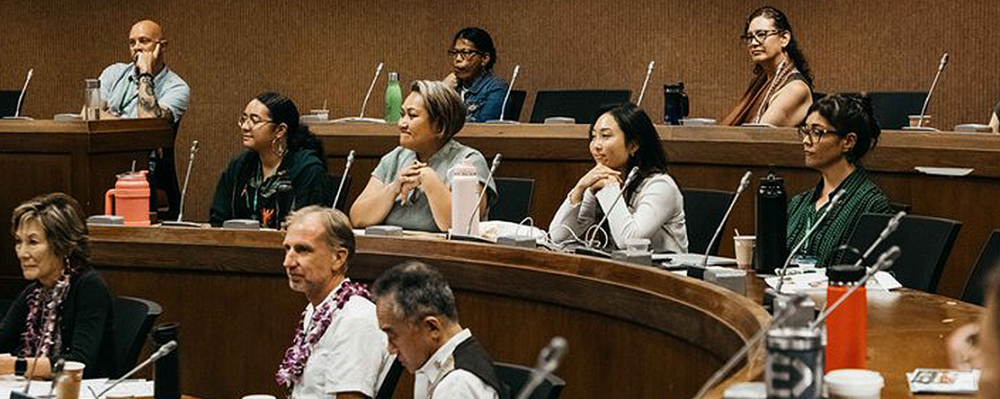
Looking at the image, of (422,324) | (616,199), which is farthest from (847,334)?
(616,199)

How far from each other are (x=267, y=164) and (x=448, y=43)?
11.1 ft

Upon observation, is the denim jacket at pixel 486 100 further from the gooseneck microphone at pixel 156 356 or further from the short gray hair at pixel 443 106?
the gooseneck microphone at pixel 156 356

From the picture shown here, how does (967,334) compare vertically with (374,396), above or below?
above

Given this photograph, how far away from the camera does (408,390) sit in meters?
4.41

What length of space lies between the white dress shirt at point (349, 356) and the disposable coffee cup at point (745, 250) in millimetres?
967

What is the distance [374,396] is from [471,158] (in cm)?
163

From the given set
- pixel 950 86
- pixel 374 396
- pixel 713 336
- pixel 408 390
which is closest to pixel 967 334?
pixel 713 336

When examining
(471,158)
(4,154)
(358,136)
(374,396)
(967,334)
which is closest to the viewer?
(967,334)

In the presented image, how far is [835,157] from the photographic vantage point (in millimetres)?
4602

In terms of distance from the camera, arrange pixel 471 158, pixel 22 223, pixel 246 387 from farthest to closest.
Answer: pixel 471 158
pixel 246 387
pixel 22 223

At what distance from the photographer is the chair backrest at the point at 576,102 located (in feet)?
23.4

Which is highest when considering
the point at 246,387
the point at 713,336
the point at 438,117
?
the point at 438,117

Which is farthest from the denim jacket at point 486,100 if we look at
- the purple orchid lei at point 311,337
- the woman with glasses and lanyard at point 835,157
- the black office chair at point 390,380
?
the black office chair at point 390,380

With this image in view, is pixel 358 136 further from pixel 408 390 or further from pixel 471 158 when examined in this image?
pixel 408 390
